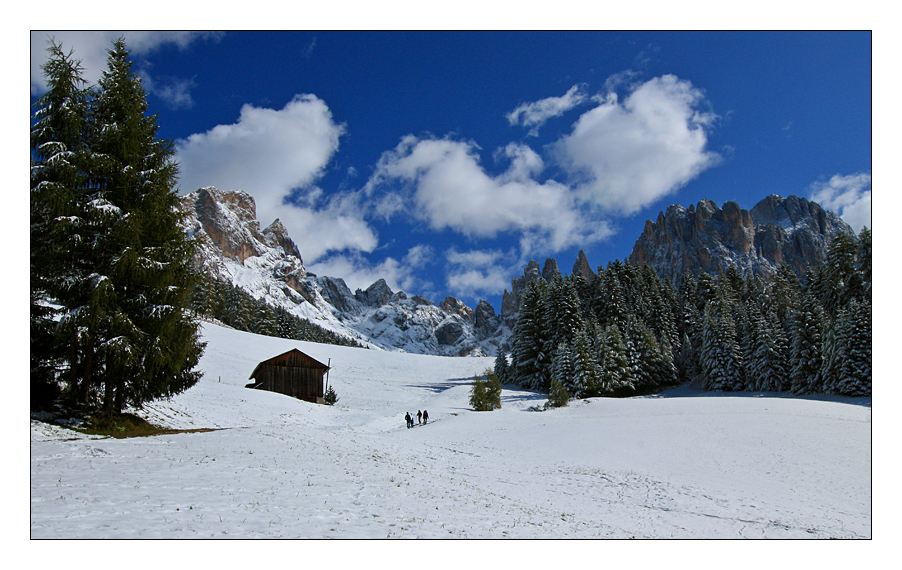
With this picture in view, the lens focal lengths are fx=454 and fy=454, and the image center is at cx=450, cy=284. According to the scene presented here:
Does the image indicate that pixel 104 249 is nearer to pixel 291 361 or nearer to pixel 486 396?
pixel 486 396

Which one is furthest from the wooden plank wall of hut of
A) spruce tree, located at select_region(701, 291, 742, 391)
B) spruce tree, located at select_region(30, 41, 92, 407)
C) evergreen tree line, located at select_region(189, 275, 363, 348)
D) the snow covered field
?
spruce tree, located at select_region(701, 291, 742, 391)

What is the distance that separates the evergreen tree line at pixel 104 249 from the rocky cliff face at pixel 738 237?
155 m

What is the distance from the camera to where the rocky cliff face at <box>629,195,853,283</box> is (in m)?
147

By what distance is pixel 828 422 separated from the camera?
2205 cm

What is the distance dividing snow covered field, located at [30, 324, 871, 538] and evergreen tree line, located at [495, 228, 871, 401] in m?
10.9

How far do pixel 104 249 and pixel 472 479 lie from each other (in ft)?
41.3

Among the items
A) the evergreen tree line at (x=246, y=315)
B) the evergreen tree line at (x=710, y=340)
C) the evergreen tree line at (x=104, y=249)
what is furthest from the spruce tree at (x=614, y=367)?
the evergreen tree line at (x=246, y=315)

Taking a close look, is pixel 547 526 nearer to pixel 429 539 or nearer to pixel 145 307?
pixel 429 539

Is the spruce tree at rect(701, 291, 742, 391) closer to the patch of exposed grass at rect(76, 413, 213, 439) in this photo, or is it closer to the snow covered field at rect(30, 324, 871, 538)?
the snow covered field at rect(30, 324, 871, 538)

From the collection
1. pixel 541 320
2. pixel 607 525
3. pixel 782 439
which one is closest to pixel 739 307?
pixel 541 320

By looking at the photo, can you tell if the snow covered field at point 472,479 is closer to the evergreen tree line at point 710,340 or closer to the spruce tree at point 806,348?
the evergreen tree line at point 710,340

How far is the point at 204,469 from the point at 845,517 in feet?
47.2

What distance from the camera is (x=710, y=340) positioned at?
46.4m

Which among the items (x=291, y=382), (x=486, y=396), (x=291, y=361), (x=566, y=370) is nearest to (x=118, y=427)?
(x=486, y=396)
